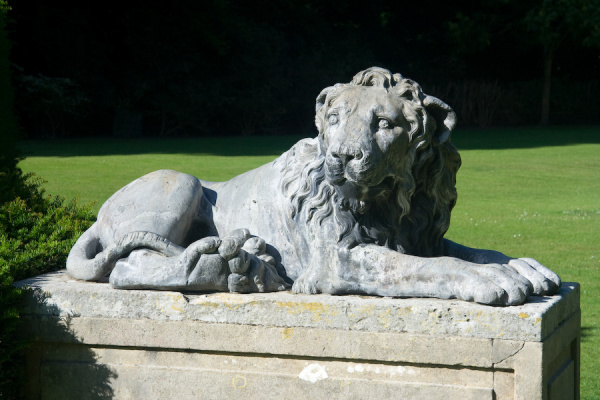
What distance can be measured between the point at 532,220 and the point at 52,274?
804cm

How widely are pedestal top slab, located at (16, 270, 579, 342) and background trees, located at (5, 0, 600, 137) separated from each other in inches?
739

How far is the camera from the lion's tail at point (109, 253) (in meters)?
3.78

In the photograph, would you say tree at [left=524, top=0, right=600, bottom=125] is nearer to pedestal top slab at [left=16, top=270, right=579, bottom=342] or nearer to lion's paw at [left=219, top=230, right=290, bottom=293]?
pedestal top slab at [left=16, top=270, right=579, bottom=342]

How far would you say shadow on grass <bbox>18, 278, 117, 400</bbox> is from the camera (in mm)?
3785

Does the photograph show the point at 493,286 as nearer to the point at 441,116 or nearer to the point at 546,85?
the point at 441,116

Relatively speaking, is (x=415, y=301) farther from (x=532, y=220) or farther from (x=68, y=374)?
(x=532, y=220)

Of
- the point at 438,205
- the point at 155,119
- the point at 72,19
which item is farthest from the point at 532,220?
the point at 155,119

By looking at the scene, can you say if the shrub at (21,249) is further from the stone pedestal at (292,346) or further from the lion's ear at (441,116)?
the lion's ear at (441,116)

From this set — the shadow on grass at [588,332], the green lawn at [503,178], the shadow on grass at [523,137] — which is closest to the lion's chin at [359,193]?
the green lawn at [503,178]

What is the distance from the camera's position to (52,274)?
4.25 meters

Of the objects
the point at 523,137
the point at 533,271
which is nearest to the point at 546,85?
the point at 523,137

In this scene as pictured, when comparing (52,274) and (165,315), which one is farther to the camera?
(52,274)

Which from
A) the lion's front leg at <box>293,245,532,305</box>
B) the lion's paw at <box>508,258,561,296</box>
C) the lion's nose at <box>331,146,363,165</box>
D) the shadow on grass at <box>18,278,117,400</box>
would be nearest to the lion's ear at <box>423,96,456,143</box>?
the lion's nose at <box>331,146,363,165</box>

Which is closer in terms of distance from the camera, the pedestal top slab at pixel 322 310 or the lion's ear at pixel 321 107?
the pedestal top slab at pixel 322 310
